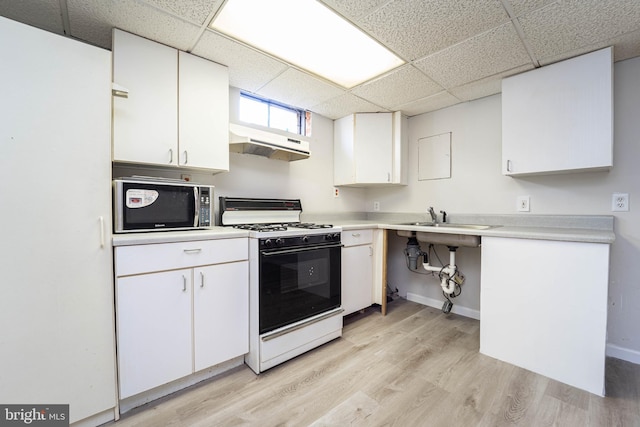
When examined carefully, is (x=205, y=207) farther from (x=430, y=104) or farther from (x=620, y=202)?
(x=620, y=202)

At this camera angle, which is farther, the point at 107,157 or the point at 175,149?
the point at 175,149

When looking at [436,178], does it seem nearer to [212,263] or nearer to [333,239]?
[333,239]

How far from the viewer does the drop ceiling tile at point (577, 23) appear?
1.35 meters

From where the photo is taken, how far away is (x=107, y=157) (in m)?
1.27

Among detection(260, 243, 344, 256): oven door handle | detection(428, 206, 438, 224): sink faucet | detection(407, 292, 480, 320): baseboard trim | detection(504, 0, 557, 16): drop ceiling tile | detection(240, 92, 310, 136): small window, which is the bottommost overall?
detection(407, 292, 480, 320): baseboard trim

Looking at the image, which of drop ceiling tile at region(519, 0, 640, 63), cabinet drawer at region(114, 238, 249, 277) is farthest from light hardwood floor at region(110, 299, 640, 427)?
drop ceiling tile at region(519, 0, 640, 63)

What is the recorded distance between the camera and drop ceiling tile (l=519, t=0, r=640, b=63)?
4.44 ft

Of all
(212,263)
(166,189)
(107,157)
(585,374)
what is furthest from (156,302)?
(585,374)

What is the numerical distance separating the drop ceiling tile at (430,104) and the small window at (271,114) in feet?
3.68

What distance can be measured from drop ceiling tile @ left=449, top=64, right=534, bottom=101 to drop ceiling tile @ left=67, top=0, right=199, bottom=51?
2.22m

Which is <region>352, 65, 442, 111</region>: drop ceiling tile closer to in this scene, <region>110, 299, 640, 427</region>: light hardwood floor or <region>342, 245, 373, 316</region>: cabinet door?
<region>342, 245, 373, 316</region>: cabinet door

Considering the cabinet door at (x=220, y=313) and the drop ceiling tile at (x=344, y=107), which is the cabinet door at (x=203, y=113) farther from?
the drop ceiling tile at (x=344, y=107)

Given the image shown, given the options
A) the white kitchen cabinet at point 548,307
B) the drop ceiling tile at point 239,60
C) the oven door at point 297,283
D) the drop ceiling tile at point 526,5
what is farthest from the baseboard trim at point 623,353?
the drop ceiling tile at point 239,60

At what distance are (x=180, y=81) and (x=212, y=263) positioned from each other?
1292mm
